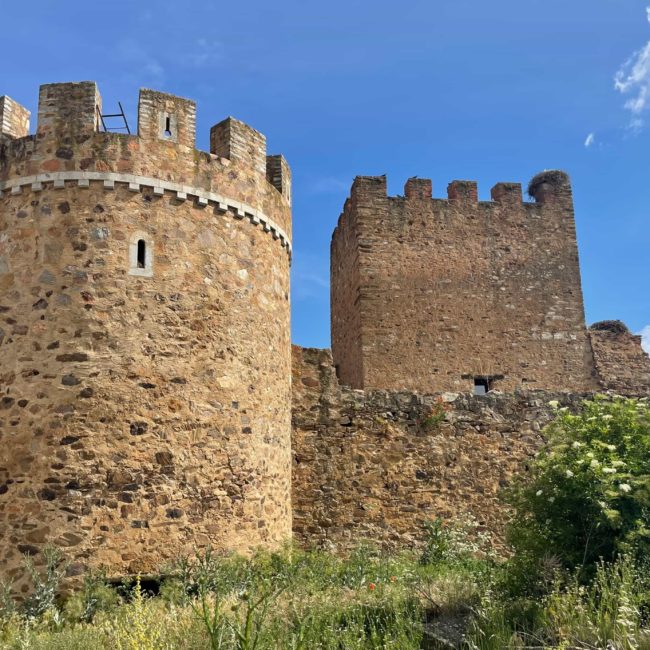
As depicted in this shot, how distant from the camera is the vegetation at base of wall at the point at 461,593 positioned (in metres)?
6.09

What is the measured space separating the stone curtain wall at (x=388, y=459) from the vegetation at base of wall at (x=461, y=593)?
1.63 m

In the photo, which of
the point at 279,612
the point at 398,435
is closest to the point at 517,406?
the point at 398,435

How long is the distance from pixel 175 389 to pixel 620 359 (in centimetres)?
1221

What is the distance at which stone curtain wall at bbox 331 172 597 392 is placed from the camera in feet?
51.8

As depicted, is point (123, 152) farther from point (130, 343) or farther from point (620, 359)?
point (620, 359)

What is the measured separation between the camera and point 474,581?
8039 mm

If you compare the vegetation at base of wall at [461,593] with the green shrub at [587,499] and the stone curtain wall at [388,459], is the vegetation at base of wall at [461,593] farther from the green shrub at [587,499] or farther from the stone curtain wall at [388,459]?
the stone curtain wall at [388,459]

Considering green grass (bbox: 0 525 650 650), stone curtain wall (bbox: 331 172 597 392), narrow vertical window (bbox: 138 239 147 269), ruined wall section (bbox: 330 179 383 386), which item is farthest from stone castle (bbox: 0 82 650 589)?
ruined wall section (bbox: 330 179 383 386)

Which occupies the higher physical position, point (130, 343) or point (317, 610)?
point (130, 343)

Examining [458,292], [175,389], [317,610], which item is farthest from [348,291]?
[317,610]

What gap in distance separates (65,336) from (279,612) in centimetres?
359

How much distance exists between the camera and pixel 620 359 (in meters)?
17.2

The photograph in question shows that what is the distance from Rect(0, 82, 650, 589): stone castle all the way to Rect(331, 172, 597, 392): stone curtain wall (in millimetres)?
4106

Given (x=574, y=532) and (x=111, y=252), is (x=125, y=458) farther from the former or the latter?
(x=574, y=532)
